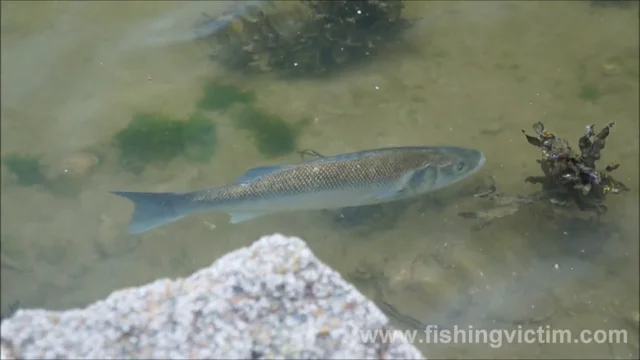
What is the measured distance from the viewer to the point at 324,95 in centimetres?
506

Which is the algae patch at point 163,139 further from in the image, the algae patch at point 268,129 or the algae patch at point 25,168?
the algae patch at point 25,168

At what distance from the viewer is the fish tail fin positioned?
371 centimetres

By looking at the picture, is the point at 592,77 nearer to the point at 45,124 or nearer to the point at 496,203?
the point at 496,203

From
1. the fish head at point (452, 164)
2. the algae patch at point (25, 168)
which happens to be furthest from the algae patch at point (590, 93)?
the algae patch at point (25, 168)

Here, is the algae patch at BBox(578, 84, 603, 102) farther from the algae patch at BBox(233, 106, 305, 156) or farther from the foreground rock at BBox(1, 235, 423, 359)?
the foreground rock at BBox(1, 235, 423, 359)

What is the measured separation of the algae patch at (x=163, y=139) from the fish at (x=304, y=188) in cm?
110

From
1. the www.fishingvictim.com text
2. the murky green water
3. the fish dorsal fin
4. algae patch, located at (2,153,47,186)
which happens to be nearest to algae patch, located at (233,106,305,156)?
the murky green water

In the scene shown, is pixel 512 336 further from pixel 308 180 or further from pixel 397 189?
pixel 308 180

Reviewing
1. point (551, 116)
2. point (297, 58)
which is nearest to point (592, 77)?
point (551, 116)

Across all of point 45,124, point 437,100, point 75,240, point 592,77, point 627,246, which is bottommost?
point 75,240

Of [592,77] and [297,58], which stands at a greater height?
[592,77]

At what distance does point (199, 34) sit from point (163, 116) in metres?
0.96

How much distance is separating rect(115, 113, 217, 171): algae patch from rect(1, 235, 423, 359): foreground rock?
2.40 metres

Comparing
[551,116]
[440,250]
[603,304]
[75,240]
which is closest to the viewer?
[603,304]
